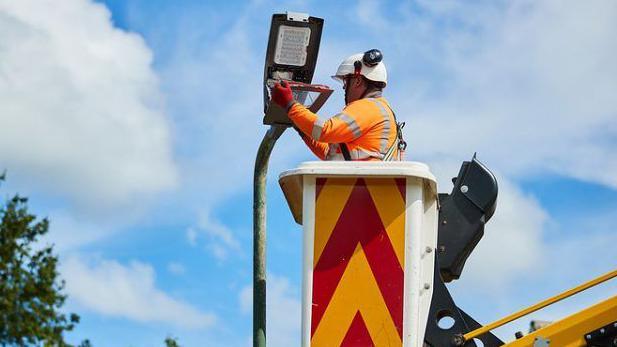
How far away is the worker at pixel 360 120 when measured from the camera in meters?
5.49

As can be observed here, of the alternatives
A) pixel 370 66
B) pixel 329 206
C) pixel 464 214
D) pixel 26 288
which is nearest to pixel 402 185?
pixel 329 206

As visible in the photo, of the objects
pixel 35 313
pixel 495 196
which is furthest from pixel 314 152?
pixel 35 313

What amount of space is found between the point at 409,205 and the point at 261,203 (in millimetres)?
1965

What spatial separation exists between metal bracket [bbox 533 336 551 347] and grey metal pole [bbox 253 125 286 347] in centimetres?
166

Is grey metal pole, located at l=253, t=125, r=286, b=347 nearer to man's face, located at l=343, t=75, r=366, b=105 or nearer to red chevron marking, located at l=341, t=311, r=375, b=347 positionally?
man's face, located at l=343, t=75, r=366, b=105

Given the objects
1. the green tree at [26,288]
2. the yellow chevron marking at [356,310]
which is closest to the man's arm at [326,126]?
the yellow chevron marking at [356,310]

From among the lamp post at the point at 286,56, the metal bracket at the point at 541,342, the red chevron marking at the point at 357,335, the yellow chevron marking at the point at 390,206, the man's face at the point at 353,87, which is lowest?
the metal bracket at the point at 541,342

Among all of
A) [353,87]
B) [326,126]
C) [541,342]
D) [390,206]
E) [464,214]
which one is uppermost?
[353,87]

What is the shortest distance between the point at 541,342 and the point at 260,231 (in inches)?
93.3

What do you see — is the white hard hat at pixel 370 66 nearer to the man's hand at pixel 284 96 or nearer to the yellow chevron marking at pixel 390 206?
the man's hand at pixel 284 96

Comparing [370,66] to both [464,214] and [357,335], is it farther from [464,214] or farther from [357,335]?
[357,335]

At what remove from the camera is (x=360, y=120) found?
18.3 feet

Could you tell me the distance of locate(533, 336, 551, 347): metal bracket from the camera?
186 inches

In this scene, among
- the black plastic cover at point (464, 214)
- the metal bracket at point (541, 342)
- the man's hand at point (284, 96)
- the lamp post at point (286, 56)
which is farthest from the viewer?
the lamp post at point (286, 56)
